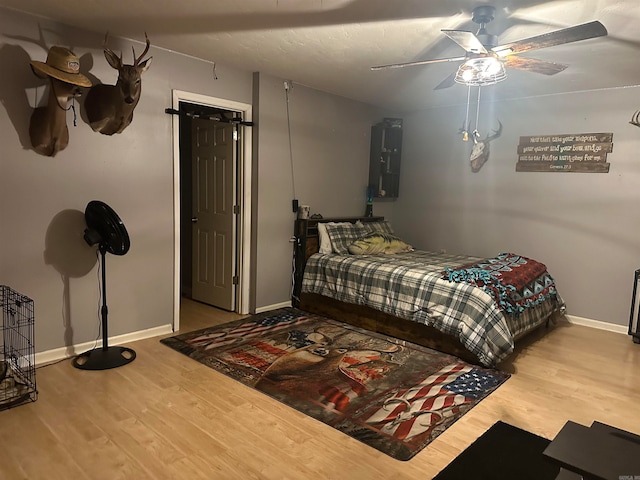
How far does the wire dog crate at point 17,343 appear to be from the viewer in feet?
8.99

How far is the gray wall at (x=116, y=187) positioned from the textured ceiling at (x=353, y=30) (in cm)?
21

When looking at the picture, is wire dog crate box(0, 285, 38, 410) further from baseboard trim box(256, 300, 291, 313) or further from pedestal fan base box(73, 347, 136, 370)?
baseboard trim box(256, 300, 291, 313)

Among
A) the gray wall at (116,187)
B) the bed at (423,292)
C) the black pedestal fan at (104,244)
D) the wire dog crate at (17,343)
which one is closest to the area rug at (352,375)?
the bed at (423,292)

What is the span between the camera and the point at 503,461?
1.56 meters

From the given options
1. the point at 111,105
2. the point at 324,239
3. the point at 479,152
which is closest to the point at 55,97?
the point at 111,105

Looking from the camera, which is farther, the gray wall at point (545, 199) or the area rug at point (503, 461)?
the gray wall at point (545, 199)

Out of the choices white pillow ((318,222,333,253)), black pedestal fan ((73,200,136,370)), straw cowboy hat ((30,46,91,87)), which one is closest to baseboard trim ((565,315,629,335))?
white pillow ((318,222,333,253))

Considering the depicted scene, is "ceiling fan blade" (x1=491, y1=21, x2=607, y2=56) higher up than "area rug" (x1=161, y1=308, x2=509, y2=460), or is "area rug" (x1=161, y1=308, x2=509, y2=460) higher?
"ceiling fan blade" (x1=491, y1=21, x2=607, y2=56)

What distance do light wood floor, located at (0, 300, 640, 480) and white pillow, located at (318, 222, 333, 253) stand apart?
191cm

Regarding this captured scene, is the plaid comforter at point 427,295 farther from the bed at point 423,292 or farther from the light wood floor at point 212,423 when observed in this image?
the light wood floor at point 212,423

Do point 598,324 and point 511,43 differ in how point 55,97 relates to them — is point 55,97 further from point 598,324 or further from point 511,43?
point 598,324

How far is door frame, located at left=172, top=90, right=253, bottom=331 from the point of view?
151 inches

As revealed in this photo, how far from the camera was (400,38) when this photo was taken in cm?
310

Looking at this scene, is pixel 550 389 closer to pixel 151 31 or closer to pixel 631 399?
pixel 631 399
